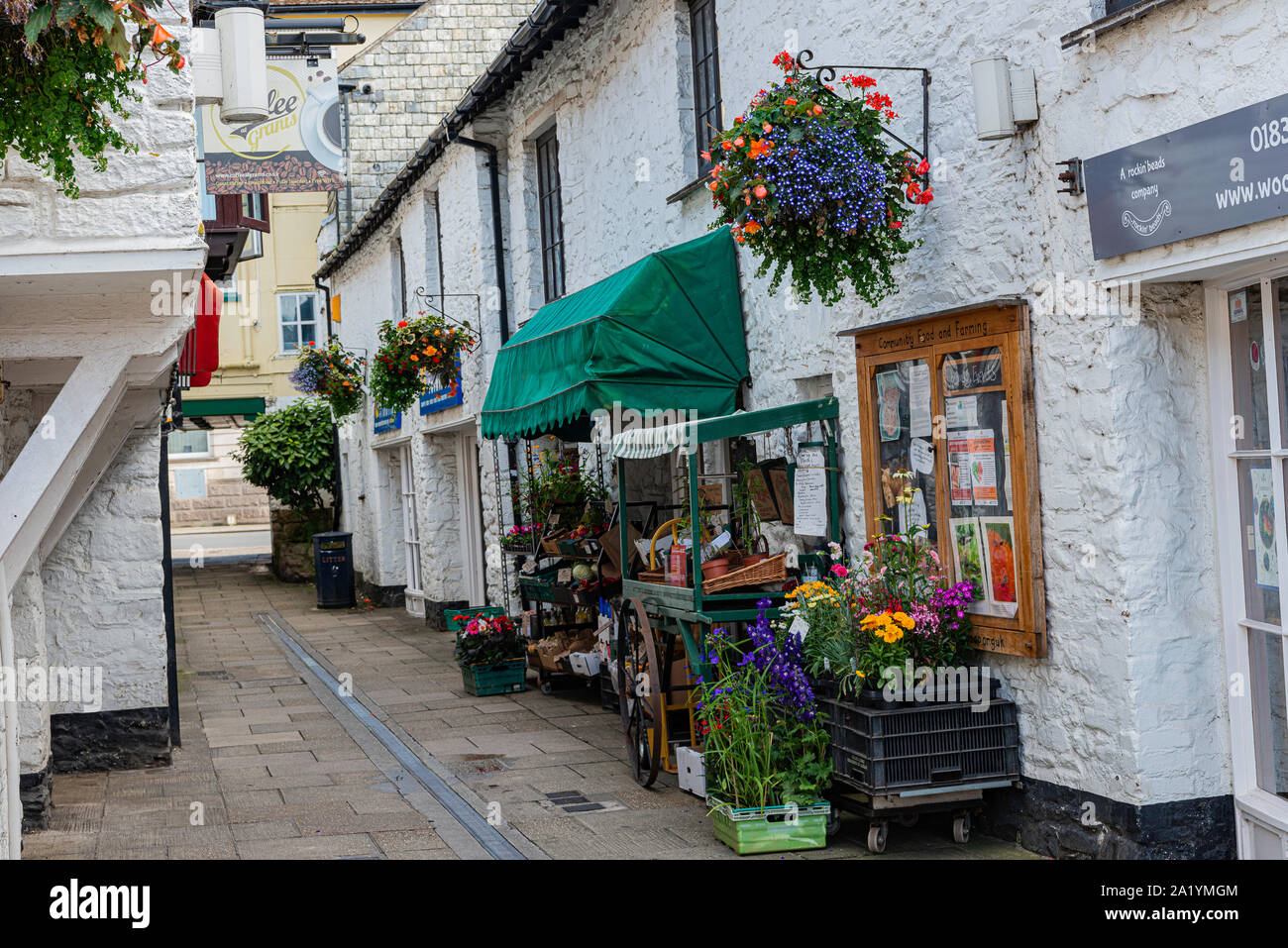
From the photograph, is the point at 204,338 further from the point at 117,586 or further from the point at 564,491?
the point at 564,491

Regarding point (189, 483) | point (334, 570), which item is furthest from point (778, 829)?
point (189, 483)

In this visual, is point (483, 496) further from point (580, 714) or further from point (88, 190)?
point (88, 190)

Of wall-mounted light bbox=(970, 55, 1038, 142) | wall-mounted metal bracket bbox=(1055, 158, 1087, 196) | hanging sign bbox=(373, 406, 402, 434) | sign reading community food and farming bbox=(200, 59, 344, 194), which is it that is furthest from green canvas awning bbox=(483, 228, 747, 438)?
hanging sign bbox=(373, 406, 402, 434)

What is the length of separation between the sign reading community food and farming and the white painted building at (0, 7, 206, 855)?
4.06 metres

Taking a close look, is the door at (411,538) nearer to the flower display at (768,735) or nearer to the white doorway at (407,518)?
the white doorway at (407,518)

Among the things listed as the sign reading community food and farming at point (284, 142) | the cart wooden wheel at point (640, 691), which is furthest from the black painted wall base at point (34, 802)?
the sign reading community food and farming at point (284, 142)

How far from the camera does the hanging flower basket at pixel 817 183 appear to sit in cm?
565

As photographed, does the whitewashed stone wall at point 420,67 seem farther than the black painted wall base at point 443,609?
Yes

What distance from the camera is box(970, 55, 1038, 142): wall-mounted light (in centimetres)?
538

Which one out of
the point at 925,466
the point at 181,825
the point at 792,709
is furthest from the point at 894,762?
the point at 181,825

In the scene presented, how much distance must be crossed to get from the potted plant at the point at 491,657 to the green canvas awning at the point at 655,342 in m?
2.79

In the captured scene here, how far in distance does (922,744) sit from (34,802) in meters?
4.73

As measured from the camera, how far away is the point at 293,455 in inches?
873

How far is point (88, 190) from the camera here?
4.98 metres
